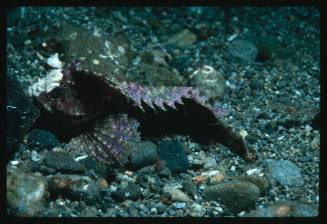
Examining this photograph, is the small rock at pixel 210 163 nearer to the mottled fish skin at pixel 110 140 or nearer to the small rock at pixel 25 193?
the mottled fish skin at pixel 110 140

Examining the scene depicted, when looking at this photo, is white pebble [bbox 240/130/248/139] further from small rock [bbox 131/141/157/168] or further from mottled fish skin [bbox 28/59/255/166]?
small rock [bbox 131/141/157/168]

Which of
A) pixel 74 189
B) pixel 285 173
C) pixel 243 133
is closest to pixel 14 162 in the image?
pixel 74 189

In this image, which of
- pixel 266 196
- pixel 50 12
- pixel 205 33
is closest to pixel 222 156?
pixel 266 196

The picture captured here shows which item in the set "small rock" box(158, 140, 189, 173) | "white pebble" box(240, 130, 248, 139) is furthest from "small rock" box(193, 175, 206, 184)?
"white pebble" box(240, 130, 248, 139)

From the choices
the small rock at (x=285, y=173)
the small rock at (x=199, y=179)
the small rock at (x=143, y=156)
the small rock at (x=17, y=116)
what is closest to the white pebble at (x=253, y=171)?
the small rock at (x=285, y=173)

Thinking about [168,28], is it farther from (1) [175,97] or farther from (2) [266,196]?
(2) [266,196]

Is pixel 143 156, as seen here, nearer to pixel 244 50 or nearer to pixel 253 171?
pixel 253 171
